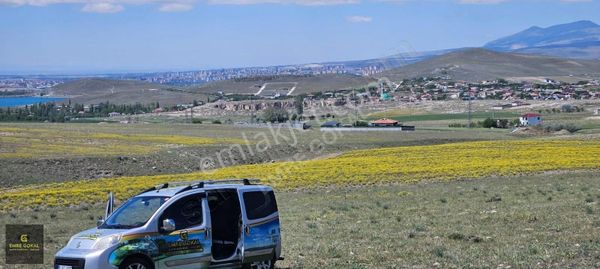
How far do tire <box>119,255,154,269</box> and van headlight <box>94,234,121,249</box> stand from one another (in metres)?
0.33

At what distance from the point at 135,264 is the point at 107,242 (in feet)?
1.77

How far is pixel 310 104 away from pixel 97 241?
431 ft

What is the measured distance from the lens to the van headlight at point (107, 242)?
12.1 meters

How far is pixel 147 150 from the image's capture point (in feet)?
192

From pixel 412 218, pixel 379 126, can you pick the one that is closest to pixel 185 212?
pixel 412 218

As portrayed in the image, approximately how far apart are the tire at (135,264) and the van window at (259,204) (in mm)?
2176

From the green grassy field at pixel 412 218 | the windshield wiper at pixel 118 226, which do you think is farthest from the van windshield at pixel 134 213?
the green grassy field at pixel 412 218

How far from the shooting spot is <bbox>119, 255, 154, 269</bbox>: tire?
12.2 metres

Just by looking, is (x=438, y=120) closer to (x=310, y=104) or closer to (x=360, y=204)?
(x=310, y=104)

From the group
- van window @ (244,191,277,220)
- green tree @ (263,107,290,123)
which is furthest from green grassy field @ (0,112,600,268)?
green tree @ (263,107,290,123)

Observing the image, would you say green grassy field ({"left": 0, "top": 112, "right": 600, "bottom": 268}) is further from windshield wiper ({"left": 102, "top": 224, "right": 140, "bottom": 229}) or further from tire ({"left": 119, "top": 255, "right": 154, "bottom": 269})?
windshield wiper ({"left": 102, "top": 224, "right": 140, "bottom": 229})

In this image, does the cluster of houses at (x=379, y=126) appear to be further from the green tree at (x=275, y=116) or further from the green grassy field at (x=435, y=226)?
the green grassy field at (x=435, y=226)

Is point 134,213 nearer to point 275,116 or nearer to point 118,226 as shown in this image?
point 118,226

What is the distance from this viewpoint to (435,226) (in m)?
19.1
